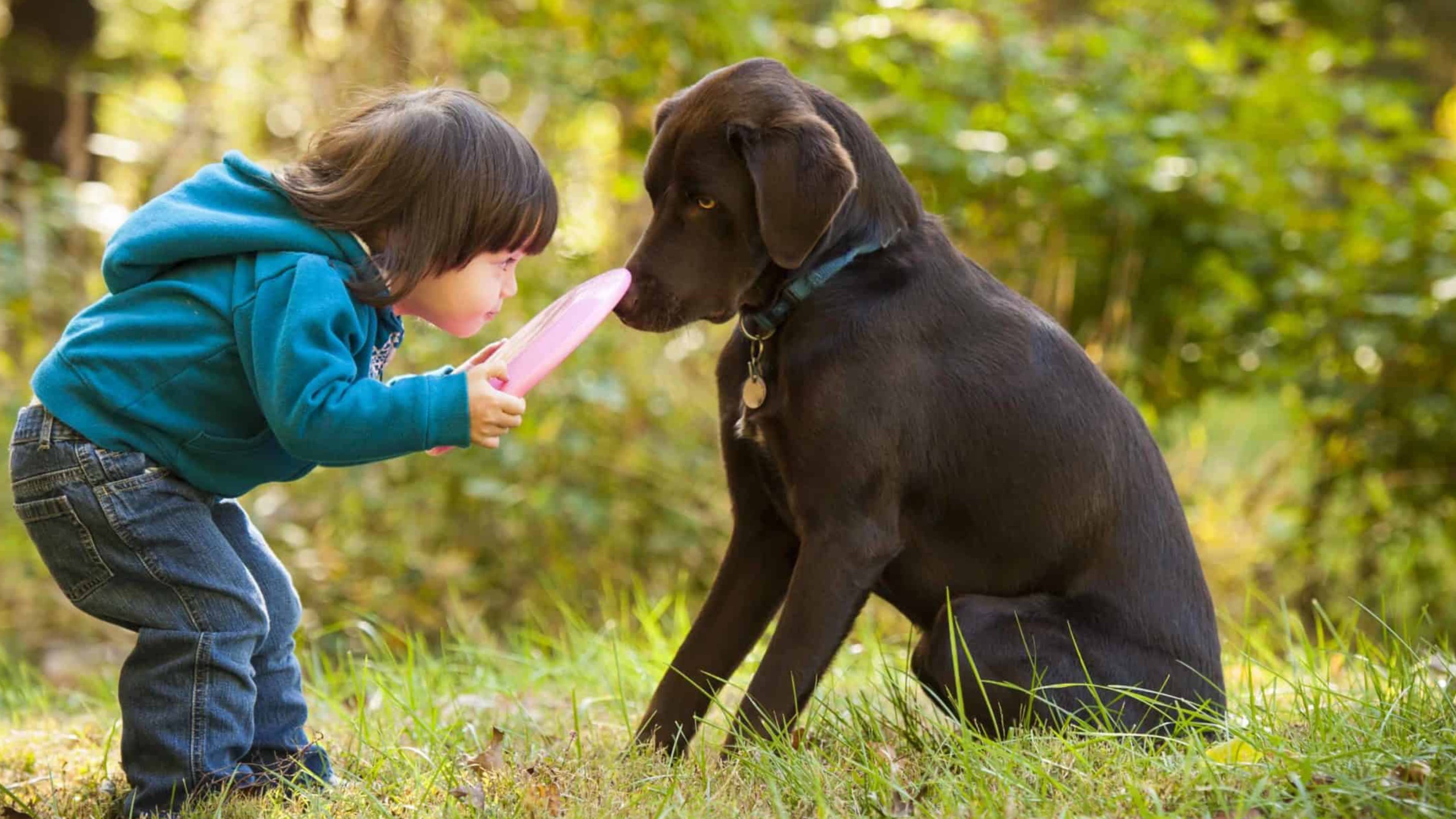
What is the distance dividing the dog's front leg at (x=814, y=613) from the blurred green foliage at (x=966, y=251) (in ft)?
9.36

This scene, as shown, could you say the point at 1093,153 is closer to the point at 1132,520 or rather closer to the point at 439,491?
the point at 439,491

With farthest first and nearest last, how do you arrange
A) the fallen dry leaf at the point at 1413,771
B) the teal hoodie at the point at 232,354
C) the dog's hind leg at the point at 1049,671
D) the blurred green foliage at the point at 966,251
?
the blurred green foliage at the point at 966,251, the dog's hind leg at the point at 1049,671, the teal hoodie at the point at 232,354, the fallen dry leaf at the point at 1413,771

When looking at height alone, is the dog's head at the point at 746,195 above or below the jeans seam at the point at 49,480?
above

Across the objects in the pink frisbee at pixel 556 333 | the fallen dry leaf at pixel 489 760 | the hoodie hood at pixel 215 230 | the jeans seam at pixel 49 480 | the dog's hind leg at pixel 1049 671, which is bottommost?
the fallen dry leaf at pixel 489 760

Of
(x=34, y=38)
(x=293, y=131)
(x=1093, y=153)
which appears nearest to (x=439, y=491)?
(x=293, y=131)

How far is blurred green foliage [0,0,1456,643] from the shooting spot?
5.89 metres

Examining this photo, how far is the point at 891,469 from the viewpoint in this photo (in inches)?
106

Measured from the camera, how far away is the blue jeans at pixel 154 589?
2482 millimetres

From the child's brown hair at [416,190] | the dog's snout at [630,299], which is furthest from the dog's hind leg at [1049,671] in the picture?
the child's brown hair at [416,190]

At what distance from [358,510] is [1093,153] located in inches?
148

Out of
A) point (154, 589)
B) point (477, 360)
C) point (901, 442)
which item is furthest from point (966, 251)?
point (154, 589)

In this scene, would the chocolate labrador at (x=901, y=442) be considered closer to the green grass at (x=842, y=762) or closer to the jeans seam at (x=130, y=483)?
the green grass at (x=842, y=762)

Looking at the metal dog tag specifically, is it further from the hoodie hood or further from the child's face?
the hoodie hood

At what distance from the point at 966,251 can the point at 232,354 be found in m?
4.90
